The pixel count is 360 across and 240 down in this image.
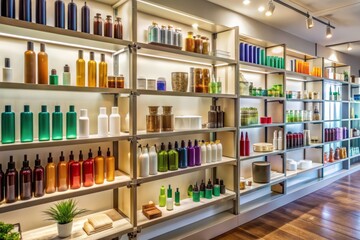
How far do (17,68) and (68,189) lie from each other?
0.95 meters

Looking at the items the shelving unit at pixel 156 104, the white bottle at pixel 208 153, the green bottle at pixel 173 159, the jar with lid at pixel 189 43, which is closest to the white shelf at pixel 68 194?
the shelving unit at pixel 156 104

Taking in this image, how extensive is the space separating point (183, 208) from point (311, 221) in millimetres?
1702

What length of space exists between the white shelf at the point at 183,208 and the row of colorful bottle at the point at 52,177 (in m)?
0.49

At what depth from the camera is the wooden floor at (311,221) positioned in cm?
273

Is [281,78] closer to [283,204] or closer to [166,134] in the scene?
[283,204]

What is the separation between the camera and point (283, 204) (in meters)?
3.57

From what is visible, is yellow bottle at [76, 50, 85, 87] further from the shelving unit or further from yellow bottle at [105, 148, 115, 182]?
yellow bottle at [105, 148, 115, 182]

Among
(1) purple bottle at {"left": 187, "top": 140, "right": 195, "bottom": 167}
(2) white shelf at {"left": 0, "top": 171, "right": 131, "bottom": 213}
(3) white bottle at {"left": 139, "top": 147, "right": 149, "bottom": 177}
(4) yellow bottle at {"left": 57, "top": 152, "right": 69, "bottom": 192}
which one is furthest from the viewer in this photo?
(1) purple bottle at {"left": 187, "top": 140, "right": 195, "bottom": 167}

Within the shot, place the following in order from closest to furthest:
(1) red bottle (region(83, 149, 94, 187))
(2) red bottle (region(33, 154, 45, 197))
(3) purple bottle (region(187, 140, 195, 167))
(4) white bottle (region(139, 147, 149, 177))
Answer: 1. (2) red bottle (region(33, 154, 45, 197))
2. (1) red bottle (region(83, 149, 94, 187))
3. (4) white bottle (region(139, 147, 149, 177))
4. (3) purple bottle (region(187, 140, 195, 167))

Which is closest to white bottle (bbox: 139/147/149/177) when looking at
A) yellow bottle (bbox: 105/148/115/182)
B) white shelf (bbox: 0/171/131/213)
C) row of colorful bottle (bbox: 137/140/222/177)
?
row of colorful bottle (bbox: 137/140/222/177)

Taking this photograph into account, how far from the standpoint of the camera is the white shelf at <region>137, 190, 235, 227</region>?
220cm

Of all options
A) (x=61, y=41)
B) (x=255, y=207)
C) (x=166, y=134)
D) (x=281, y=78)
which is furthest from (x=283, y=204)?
(x=61, y=41)

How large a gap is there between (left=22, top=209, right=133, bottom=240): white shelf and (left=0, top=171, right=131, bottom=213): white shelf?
0.33 m

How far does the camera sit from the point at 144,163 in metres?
2.17
